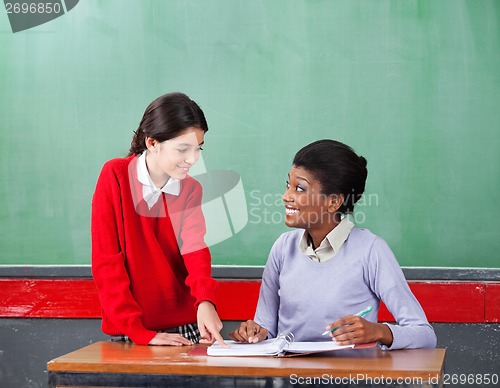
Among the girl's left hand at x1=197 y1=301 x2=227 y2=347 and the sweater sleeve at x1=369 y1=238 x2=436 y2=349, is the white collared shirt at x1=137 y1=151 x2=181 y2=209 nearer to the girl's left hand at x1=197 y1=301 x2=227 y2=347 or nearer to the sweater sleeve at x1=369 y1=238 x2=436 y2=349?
the girl's left hand at x1=197 y1=301 x2=227 y2=347

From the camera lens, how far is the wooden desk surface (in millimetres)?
1775

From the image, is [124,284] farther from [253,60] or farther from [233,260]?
[253,60]

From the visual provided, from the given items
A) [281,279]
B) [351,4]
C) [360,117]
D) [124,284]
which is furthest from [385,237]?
[124,284]

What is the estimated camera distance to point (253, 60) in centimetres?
296

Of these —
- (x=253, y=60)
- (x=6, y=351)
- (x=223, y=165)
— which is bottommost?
(x=6, y=351)

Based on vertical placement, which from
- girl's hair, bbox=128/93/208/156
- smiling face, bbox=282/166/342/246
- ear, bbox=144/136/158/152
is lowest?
smiling face, bbox=282/166/342/246

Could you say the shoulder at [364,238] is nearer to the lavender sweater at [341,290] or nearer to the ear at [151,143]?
the lavender sweater at [341,290]

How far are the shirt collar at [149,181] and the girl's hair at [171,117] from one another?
0.31 feet

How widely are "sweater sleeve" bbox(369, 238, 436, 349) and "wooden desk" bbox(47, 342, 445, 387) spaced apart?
68 millimetres

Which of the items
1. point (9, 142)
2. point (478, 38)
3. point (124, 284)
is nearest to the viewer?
point (124, 284)

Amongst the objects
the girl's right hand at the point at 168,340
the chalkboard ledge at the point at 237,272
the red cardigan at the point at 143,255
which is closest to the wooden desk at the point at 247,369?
the girl's right hand at the point at 168,340

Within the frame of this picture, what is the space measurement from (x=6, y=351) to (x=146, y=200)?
1155 mm

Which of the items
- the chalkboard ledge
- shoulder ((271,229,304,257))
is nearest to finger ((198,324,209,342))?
shoulder ((271,229,304,257))

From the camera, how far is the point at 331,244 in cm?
230
